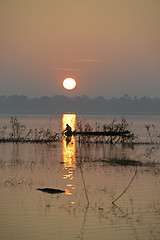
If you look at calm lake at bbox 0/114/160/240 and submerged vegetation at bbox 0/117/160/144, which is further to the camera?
submerged vegetation at bbox 0/117/160/144

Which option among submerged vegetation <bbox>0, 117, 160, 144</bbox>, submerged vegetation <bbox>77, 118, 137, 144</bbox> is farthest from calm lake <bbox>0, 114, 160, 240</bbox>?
submerged vegetation <bbox>0, 117, 160, 144</bbox>

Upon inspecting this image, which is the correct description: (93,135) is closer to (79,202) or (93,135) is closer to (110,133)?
(110,133)

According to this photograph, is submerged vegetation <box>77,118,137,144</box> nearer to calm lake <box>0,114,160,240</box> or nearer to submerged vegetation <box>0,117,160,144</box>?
submerged vegetation <box>0,117,160,144</box>

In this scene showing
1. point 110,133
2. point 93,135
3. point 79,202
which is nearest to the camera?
point 79,202

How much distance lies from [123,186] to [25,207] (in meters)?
4.29

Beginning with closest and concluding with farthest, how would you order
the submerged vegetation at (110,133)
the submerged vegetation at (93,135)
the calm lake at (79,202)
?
the calm lake at (79,202) → the submerged vegetation at (110,133) → the submerged vegetation at (93,135)

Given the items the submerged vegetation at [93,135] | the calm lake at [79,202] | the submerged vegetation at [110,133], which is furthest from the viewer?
the submerged vegetation at [93,135]

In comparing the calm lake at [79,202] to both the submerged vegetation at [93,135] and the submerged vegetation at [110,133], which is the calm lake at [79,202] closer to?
the submerged vegetation at [110,133]

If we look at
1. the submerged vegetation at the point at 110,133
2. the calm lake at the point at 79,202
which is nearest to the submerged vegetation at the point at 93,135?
the submerged vegetation at the point at 110,133

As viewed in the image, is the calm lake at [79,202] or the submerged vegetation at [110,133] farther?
the submerged vegetation at [110,133]

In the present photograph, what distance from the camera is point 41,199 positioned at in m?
12.7

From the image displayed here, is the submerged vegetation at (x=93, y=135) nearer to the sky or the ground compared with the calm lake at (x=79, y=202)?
nearer to the sky

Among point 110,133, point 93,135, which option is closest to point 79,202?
point 110,133

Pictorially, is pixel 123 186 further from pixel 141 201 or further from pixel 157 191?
pixel 141 201
